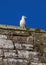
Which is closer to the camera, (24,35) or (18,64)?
(18,64)

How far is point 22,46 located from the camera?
7547mm

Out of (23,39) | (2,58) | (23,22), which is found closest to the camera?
(2,58)

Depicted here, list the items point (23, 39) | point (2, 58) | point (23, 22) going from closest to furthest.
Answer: point (2, 58), point (23, 39), point (23, 22)

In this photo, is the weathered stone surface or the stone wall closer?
the stone wall

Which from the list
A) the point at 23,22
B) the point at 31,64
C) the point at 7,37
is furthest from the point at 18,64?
the point at 23,22

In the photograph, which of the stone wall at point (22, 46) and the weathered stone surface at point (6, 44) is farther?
the weathered stone surface at point (6, 44)

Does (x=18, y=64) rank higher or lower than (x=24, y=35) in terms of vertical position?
lower

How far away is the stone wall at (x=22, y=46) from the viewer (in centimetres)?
731

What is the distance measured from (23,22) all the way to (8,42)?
1.07m

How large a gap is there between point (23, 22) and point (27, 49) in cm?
111

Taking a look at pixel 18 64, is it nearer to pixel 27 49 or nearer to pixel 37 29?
pixel 27 49

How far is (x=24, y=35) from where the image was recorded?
7.79m

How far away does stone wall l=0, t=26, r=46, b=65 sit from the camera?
7312 mm

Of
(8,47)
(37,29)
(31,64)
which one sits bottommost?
(31,64)
